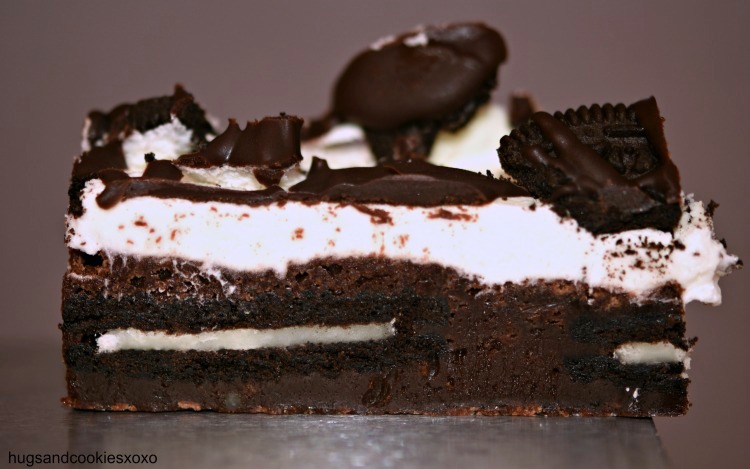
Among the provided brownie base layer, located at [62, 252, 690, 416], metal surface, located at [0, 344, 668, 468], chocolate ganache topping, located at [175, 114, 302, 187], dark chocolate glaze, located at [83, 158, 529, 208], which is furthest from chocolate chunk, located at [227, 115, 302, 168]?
metal surface, located at [0, 344, 668, 468]

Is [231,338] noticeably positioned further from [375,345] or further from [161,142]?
[161,142]

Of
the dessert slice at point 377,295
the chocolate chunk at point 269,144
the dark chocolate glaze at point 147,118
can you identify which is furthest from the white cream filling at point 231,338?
the dark chocolate glaze at point 147,118

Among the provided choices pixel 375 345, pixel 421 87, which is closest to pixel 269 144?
pixel 375 345

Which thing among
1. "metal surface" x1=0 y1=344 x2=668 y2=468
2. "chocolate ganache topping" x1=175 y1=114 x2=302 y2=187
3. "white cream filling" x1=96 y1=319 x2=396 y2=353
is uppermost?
"chocolate ganache topping" x1=175 y1=114 x2=302 y2=187

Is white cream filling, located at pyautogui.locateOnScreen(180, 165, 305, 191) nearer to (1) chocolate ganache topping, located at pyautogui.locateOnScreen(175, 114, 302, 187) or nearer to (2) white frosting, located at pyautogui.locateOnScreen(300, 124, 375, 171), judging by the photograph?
(1) chocolate ganache topping, located at pyautogui.locateOnScreen(175, 114, 302, 187)

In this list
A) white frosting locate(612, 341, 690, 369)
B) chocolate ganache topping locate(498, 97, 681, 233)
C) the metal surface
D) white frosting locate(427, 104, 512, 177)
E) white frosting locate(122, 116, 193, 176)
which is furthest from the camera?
white frosting locate(427, 104, 512, 177)
